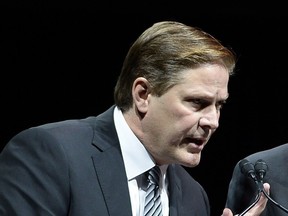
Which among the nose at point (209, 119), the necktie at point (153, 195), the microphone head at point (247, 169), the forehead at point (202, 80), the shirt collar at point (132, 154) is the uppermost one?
the forehead at point (202, 80)

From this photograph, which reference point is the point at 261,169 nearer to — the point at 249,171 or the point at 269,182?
the point at 249,171

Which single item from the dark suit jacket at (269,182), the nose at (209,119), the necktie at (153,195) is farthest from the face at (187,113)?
the dark suit jacket at (269,182)

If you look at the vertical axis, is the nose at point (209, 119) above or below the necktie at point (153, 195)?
above

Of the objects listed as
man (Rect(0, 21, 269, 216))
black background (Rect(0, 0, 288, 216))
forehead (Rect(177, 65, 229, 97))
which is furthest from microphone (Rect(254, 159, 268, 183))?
black background (Rect(0, 0, 288, 216))

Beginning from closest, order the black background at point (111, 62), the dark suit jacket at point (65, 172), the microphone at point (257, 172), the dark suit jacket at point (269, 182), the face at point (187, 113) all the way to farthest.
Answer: the dark suit jacket at point (65, 172)
the face at point (187, 113)
the microphone at point (257, 172)
the dark suit jacket at point (269, 182)
the black background at point (111, 62)

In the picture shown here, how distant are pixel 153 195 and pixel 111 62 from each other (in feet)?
3.89

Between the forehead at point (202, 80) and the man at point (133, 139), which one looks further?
the forehead at point (202, 80)

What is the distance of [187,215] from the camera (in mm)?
2338

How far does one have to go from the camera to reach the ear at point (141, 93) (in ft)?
7.15

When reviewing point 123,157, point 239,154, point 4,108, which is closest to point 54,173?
point 123,157

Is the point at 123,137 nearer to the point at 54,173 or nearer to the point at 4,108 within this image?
the point at 54,173

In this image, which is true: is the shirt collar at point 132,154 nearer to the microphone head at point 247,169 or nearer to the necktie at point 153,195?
the necktie at point 153,195

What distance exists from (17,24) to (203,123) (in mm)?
1285

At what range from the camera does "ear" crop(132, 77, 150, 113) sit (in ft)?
7.15
